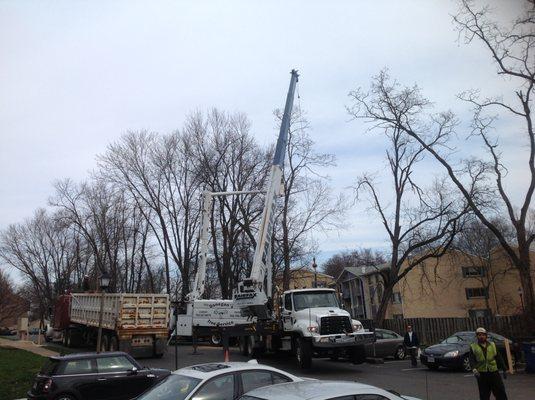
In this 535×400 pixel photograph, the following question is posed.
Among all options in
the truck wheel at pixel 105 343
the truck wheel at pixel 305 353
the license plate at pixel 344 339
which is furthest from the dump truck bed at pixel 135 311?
the license plate at pixel 344 339

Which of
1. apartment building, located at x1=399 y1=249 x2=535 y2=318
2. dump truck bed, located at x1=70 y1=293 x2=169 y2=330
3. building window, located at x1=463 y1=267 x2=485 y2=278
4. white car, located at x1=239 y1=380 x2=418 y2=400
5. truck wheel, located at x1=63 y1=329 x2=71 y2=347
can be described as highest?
building window, located at x1=463 y1=267 x2=485 y2=278

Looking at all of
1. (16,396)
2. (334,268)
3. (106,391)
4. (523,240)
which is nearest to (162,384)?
(106,391)

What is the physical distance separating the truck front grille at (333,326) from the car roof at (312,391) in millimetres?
11438

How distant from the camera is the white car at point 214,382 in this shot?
693 cm

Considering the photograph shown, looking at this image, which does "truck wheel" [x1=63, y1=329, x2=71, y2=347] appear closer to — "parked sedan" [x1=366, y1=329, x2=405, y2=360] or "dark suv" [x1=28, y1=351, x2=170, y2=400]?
"parked sedan" [x1=366, y1=329, x2=405, y2=360]

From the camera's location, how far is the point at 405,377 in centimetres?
1662

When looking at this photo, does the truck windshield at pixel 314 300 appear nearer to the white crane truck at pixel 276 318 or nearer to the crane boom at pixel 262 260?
the white crane truck at pixel 276 318

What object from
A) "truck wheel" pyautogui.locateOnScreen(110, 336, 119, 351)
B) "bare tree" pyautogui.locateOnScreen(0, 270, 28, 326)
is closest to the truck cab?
"truck wheel" pyautogui.locateOnScreen(110, 336, 119, 351)

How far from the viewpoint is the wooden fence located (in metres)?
22.5

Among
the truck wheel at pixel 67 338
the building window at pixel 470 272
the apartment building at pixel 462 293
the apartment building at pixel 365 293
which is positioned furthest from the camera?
the apartment building at pixel 365 293

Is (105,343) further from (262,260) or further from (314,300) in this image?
(314,300)

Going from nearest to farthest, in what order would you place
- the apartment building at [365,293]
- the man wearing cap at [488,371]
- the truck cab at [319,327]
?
the man wearing cap at [488,371]
the truck cab at [319,327]
the apartment building at [365,293]

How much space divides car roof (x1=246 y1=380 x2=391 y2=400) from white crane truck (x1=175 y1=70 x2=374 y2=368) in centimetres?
973

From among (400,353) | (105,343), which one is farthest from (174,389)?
(400,353)
